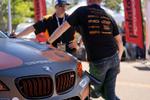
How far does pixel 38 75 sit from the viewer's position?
17.2 ft

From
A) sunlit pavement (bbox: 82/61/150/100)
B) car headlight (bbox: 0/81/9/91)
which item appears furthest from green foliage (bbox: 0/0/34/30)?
car headlight (bbox: 0/81/9/91)

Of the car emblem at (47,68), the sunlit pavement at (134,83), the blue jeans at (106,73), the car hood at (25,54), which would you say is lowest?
the sunlit pavement at (134,83)

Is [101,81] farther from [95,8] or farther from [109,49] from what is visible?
[95,8]

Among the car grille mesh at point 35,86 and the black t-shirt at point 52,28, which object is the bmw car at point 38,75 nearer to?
the car grille mesh at point 35,86

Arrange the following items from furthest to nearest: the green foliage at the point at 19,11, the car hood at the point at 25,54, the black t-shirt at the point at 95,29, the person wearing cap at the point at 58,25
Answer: the green foliage at the point at 19,11 < the person wearing cap at the point at 58,25 < the black t-shirt at the point at 95,29 < the car hood at the point at 25,54

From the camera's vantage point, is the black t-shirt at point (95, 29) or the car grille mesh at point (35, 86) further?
the black t-shirt at point (95, 29)

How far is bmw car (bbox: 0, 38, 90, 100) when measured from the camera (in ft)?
16.7

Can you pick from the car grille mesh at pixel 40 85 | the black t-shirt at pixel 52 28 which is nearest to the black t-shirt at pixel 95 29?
the car grille mesh at pixel 40 85

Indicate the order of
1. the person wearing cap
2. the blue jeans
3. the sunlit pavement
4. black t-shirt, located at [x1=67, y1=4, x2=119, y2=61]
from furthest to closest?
→ the sunlit pavement, the person wearing cap, the blue jeans, black t-shirt, located at [x1=67, y1=4, x2=119, y2=61]

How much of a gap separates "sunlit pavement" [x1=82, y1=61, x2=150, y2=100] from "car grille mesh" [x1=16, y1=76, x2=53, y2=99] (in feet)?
14.7

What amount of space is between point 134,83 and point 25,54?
682 centimetres

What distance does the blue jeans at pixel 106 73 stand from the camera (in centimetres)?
675

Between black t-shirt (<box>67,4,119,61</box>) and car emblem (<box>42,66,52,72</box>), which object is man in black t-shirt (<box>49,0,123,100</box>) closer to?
black t-shirt (<box>67,4,119,61</box>)

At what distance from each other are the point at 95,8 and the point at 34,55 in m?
1.35
